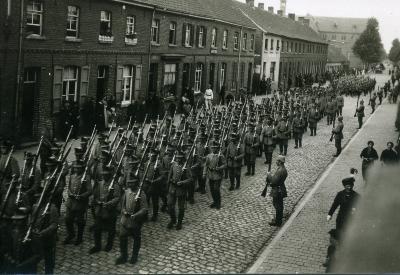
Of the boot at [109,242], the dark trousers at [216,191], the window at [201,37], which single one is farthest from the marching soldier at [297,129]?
the boot at [109,242]

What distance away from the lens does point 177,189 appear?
1121 centimetres

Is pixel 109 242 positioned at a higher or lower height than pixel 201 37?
lower

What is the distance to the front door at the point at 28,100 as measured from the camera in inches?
730

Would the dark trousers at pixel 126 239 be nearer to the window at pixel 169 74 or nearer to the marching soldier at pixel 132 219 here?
the marching soldier at pixel 132 219

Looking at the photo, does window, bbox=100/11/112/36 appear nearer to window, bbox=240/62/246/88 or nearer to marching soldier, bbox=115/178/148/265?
marching soldier, bbox=115/178/148/265

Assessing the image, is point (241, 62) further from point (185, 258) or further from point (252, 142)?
point (185, 258)

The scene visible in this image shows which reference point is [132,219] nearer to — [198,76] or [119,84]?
[119,84]

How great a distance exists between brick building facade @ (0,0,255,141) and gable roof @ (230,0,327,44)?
1314 cm

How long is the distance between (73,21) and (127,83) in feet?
16.9

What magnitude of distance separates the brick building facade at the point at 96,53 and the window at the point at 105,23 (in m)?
0.04

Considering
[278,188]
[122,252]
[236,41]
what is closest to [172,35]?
[236,41]

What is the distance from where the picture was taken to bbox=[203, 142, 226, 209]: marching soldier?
42.3ft

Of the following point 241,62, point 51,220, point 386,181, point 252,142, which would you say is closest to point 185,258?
point 51,220

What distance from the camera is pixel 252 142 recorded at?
16.6 m
